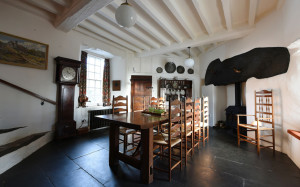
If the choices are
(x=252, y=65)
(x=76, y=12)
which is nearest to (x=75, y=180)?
(x=76, y=12)

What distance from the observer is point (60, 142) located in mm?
2996

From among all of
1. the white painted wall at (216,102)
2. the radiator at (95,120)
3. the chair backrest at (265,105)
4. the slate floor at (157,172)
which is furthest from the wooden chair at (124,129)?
the white painted wall at (216,102)

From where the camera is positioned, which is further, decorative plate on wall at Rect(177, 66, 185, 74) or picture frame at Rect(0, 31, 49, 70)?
decorative plate on wall at Rect(177, 66, 185, 74)

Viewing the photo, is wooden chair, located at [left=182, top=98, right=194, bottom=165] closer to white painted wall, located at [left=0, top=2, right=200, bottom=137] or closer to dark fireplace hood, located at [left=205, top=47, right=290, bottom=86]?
dark fireplace hood, located at [left=205, top=47, right=290, bottom=86]

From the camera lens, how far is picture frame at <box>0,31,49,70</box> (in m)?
2.51

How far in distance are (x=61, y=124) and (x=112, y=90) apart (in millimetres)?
2286

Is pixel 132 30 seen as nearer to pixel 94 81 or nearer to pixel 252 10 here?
pixel 94 81

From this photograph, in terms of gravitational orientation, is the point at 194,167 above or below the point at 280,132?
below

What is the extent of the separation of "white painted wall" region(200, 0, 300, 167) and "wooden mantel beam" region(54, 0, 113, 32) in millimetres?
3256

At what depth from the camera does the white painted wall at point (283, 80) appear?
2.20 metres

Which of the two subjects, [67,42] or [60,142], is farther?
[67,42]

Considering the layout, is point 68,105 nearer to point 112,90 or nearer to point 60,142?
point 60,142

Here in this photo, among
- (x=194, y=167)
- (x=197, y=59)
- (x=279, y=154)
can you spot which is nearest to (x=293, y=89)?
(x=279, y=154)

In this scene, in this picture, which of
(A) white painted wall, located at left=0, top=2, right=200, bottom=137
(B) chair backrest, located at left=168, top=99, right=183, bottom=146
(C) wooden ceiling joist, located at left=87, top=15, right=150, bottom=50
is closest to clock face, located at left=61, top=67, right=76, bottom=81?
(A) white painted wall, located at left=0, top=2, right=200, bottom=137
